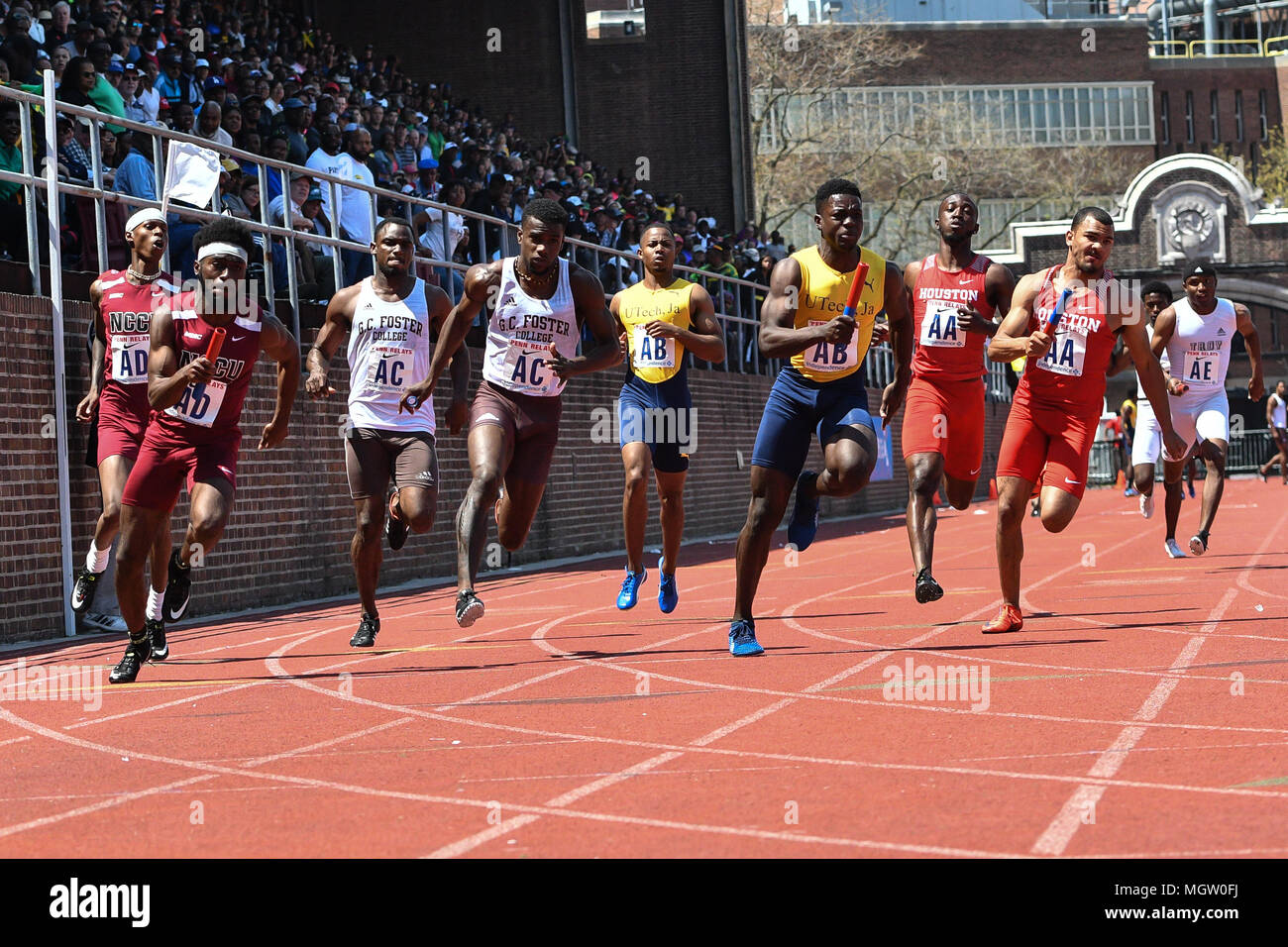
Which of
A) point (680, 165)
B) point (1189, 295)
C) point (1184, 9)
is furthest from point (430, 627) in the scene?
point (1184, 9)

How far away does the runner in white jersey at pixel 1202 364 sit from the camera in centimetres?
1498

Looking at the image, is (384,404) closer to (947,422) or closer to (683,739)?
(947,422)

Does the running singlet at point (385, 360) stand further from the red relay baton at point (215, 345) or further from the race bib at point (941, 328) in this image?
the race bib at point (941, 328)

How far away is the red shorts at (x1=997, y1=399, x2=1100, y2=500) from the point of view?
9969 mm

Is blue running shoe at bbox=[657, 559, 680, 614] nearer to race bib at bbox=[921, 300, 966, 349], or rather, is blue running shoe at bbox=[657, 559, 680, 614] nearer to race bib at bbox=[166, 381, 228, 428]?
race bib at bbox=[921, 300, 966, 349]

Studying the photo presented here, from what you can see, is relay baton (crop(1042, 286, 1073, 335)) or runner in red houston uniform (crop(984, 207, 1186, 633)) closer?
relay baton (crop(1042, 286, 1073, 335))

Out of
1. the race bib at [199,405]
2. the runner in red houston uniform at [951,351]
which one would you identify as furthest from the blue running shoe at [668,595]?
the race bib at [199,405]

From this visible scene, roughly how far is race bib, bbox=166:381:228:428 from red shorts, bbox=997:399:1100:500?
4366mm

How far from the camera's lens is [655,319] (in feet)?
39.2

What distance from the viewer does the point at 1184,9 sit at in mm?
94562

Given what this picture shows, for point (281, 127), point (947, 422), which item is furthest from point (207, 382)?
point (281, 127)

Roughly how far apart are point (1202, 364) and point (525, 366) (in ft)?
24.5

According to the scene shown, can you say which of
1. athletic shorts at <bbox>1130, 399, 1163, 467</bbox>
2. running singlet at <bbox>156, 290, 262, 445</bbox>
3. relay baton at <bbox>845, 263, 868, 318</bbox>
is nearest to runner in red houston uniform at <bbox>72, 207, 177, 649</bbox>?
running singlet at <bbox>156, 290, 262, 445</bbox>

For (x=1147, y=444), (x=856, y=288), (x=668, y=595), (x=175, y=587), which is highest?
(x=856, y=288)
